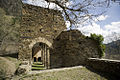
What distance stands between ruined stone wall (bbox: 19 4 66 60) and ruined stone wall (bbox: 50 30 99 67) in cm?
91

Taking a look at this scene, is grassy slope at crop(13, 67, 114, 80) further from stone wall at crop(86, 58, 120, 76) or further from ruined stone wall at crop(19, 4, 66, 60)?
ruined stone wall at crop(19, 4, 66, 60)

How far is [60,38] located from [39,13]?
3.23 metres

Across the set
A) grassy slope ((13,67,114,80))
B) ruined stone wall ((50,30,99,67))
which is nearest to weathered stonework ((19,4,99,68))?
ruined stone wall ((50,30,99,67))

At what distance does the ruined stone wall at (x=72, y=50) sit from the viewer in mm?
5969

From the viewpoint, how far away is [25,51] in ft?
19.2

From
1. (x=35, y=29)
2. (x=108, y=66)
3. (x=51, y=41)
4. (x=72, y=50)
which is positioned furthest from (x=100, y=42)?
(x=35, y=29)

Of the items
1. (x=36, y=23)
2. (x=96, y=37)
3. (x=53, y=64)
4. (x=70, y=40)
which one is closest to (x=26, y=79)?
(x=53, y=64)

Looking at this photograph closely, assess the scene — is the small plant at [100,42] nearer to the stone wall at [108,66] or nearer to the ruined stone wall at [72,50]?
the ruined stone wall at [72,50]

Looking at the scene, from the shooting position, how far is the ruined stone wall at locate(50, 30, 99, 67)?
597 cm

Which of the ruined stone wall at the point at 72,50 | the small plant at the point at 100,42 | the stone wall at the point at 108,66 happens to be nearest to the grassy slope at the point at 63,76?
the stone wall at the point at 108,66

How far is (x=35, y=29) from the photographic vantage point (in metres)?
6.43

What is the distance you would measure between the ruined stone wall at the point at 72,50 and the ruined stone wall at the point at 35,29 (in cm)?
91

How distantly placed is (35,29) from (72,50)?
390cm

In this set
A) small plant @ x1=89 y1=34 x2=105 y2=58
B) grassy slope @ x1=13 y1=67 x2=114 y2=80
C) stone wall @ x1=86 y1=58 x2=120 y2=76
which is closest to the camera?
grassy slope @ x1=13 y1=67 x2=114 y2=80
